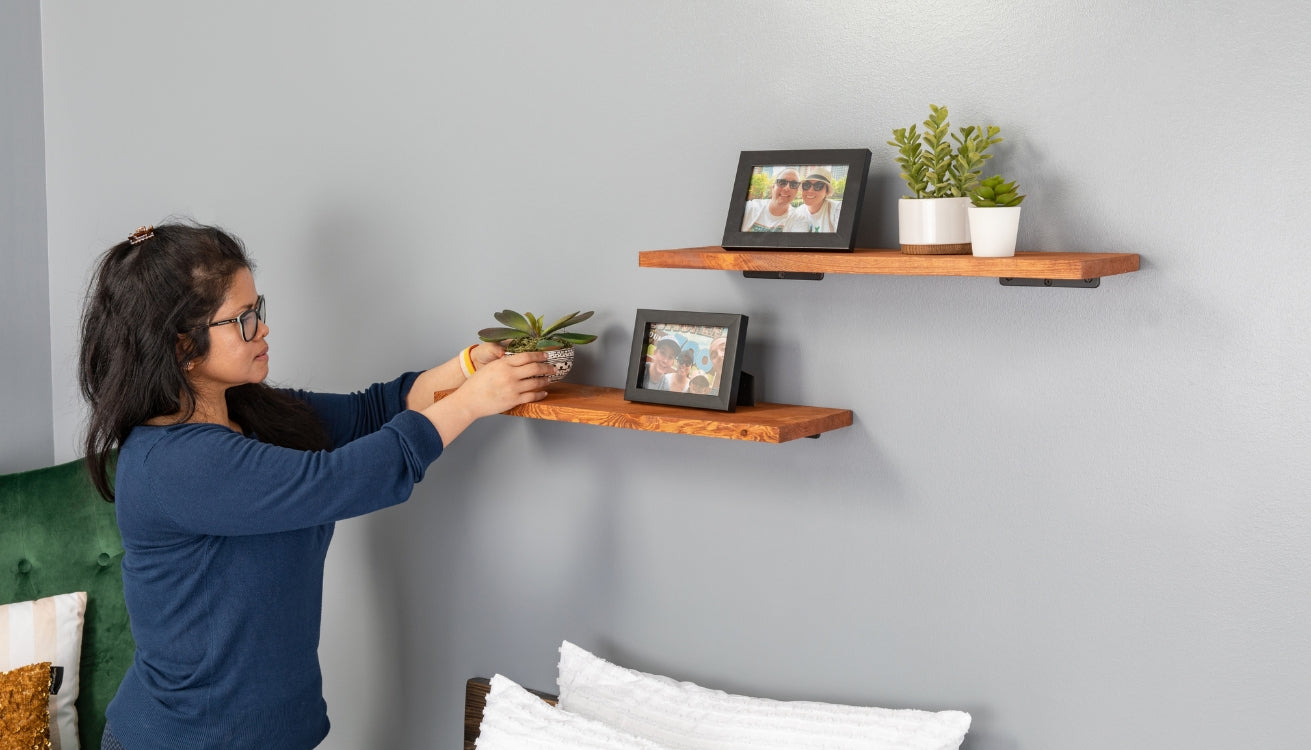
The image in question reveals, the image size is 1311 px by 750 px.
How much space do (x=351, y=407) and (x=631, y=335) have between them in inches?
20.0

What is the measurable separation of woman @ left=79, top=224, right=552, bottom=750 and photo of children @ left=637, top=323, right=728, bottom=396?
0.54 feet

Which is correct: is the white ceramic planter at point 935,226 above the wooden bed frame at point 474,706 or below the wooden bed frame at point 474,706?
above

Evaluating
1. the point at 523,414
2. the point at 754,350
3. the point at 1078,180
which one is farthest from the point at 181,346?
the point at 1078,180

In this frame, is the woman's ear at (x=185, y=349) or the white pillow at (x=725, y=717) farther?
the woman's ear at (x=185, y=349)

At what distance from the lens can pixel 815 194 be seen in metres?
1.40

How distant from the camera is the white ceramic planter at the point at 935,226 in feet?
4.18

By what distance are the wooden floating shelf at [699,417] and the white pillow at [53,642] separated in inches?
43.1

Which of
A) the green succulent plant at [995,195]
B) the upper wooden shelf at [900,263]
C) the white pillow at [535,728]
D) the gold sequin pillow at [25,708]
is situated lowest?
the gold sequin pillow at [25,708]

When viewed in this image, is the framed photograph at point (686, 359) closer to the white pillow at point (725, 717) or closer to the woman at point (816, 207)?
the woman at point (816, 207)

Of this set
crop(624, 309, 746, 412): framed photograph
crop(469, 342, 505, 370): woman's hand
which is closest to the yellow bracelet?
crop(469, 342, 505, 370): woman's hand

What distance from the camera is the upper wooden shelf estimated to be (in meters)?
1.16

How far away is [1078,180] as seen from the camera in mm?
1300

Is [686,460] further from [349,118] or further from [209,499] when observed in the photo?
[349,118]

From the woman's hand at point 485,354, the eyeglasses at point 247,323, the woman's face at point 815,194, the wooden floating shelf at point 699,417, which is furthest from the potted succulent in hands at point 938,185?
the eyeglasses at point 247,323
